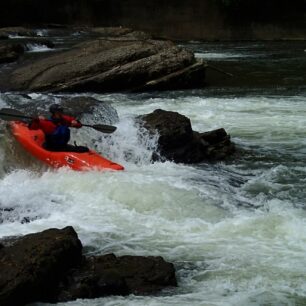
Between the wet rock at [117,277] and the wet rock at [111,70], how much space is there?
8330 mm

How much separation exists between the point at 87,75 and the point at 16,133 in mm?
5052

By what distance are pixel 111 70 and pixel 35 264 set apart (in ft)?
29.3

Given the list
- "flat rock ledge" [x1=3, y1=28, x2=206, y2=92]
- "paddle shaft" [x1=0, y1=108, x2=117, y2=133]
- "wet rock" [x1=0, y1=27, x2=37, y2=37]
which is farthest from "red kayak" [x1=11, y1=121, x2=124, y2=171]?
"wet rock" [x1=0, y1=27, x2=37, y2=37]

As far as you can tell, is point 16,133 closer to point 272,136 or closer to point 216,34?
point 272,136

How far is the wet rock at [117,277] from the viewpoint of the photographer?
15.2ft

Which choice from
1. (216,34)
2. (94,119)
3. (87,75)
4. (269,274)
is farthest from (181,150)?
(216,34)

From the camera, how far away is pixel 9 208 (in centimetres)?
655

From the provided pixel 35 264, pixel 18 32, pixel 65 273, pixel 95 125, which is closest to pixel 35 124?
pixel 95 125

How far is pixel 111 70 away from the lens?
13102 millimetres

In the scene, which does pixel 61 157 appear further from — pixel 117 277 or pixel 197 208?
pixel 117 277

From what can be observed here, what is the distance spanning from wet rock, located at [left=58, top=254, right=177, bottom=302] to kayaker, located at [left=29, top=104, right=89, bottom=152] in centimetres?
301

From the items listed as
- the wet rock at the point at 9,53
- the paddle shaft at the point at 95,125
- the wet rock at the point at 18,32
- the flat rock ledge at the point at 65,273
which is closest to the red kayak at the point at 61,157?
the paddle shaft at the point at 95,125

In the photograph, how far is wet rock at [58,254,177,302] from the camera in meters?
4.63

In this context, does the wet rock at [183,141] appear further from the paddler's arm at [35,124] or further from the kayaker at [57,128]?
the paddler's arm at [35,124]
